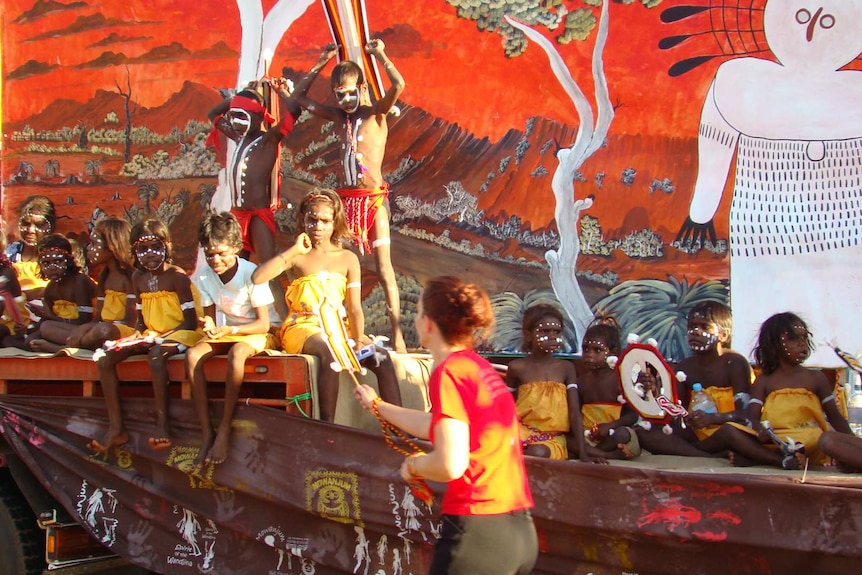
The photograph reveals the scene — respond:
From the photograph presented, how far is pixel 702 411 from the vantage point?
462cm

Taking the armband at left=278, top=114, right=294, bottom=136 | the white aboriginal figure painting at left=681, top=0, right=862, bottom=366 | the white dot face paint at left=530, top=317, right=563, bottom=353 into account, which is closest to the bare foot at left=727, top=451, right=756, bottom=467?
the white dot face paint at left=530, top=317, right=563, bottom=353

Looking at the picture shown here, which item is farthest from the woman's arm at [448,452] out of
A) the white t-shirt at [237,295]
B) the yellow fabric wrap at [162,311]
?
the yellow fabric wrap at [162,311]

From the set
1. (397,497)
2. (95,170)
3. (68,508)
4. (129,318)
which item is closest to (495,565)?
(397,497)

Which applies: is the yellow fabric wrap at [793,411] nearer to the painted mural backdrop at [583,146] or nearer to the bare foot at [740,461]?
the bare foot at [740,461]

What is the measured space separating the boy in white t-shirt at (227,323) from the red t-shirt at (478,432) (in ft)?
5.97

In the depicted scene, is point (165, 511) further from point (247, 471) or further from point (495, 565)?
point (495, 565)

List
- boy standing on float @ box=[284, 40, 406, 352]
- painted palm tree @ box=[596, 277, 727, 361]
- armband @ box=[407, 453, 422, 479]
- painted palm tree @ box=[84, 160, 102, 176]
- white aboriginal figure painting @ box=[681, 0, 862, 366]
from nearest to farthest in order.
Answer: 1. armband @ box=[407, 453, 422, 479]
2. boy standing on float @ box=[284, 40, 406, 352]
3. white aboriginal figure painting @ box=[681, 0, 862, 366]
4. painted palm tree @ box=[596, 277, 727, 361]
5. painted palm tree @ box=[84, 160, 102, 176]

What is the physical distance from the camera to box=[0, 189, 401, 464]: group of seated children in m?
4.47

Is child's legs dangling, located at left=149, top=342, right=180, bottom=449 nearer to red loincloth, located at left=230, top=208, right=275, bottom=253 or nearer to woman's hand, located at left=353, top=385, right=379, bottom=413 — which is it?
red loincloth, located at left=230, top=208, right=275, bottom=253

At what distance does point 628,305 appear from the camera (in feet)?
22.1

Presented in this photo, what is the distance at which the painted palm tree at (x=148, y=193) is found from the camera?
8242mm

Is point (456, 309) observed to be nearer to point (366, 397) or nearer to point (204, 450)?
point (366, 397)

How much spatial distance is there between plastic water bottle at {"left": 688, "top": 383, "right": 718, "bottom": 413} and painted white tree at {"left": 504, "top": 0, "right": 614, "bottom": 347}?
6.63 feet

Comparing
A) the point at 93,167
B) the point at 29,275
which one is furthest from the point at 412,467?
the point at 93,167
